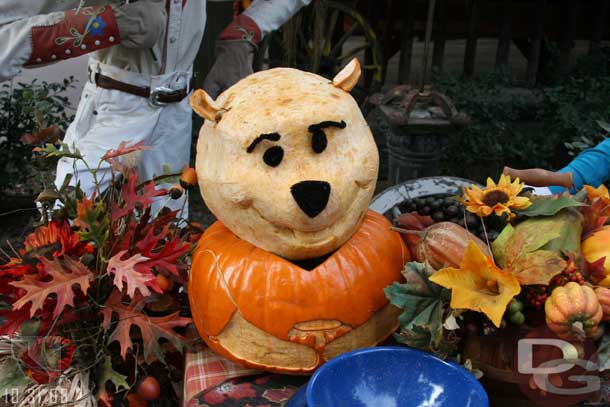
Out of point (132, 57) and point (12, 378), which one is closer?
point (12, 378)

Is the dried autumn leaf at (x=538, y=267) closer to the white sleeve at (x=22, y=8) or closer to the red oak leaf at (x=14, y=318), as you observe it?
the red oak leaf at (x=14, y=318)

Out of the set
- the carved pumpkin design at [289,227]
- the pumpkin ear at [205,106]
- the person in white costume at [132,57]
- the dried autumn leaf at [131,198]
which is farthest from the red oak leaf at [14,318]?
the person in white costume at [132,57]

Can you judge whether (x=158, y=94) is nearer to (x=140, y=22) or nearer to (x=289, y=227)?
(x=140, y=22)

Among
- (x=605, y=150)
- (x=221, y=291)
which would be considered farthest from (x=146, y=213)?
(x=605, y=150)

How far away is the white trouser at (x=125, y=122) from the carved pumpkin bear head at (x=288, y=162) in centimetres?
103

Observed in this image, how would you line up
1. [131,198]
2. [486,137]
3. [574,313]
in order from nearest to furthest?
[574,313] → [131,198] → [486,137]

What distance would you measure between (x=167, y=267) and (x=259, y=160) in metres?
0.36

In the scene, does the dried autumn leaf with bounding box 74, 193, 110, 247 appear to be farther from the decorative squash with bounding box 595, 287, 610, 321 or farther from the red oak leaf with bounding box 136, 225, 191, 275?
the decorative squash with bounding box 595, 287, 610, 321

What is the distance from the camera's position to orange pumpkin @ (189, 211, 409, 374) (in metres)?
1.51

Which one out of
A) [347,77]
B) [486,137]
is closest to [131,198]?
[347,77]

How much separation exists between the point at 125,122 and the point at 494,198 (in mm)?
1617

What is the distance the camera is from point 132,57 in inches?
100

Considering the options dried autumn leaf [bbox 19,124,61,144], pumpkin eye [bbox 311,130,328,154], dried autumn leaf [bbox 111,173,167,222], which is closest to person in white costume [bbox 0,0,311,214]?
dried autumn leaf [bbox 19,124,61,144]

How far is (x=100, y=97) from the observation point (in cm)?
259
